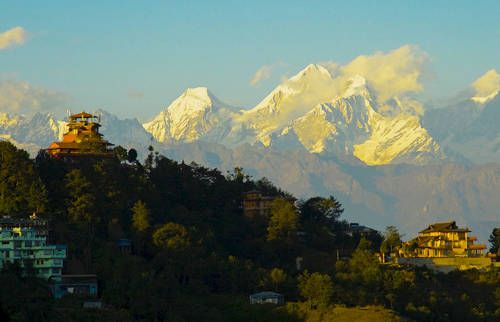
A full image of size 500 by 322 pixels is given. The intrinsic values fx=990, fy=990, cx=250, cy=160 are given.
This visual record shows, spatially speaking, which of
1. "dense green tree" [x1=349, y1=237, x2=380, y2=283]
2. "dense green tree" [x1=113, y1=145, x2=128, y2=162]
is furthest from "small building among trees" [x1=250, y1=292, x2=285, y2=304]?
"dense green tree" [x1=113, y1=145, x2=128, y2=162]

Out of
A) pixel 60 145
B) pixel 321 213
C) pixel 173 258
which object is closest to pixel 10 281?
pixel 173 258

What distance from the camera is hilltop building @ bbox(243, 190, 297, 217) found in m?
136

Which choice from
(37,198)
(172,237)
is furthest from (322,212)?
(37,198)

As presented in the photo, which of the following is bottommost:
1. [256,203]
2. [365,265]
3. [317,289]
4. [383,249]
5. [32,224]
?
[317,289]

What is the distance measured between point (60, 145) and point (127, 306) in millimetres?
43813

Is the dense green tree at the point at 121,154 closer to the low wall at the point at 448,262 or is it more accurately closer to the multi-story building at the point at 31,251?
the multi-story building at the point at 31,251

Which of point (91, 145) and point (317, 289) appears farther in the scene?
point (91, 145)

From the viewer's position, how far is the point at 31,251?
108 meters

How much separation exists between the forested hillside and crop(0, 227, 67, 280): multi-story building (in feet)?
5.75

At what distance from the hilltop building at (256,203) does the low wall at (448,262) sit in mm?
21347

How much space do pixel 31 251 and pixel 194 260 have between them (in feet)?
60.8

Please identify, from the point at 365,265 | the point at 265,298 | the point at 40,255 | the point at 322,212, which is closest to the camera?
the point at 40,255

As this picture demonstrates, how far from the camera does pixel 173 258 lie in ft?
375

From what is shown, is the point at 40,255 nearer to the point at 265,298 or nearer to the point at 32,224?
the point at 32,224
